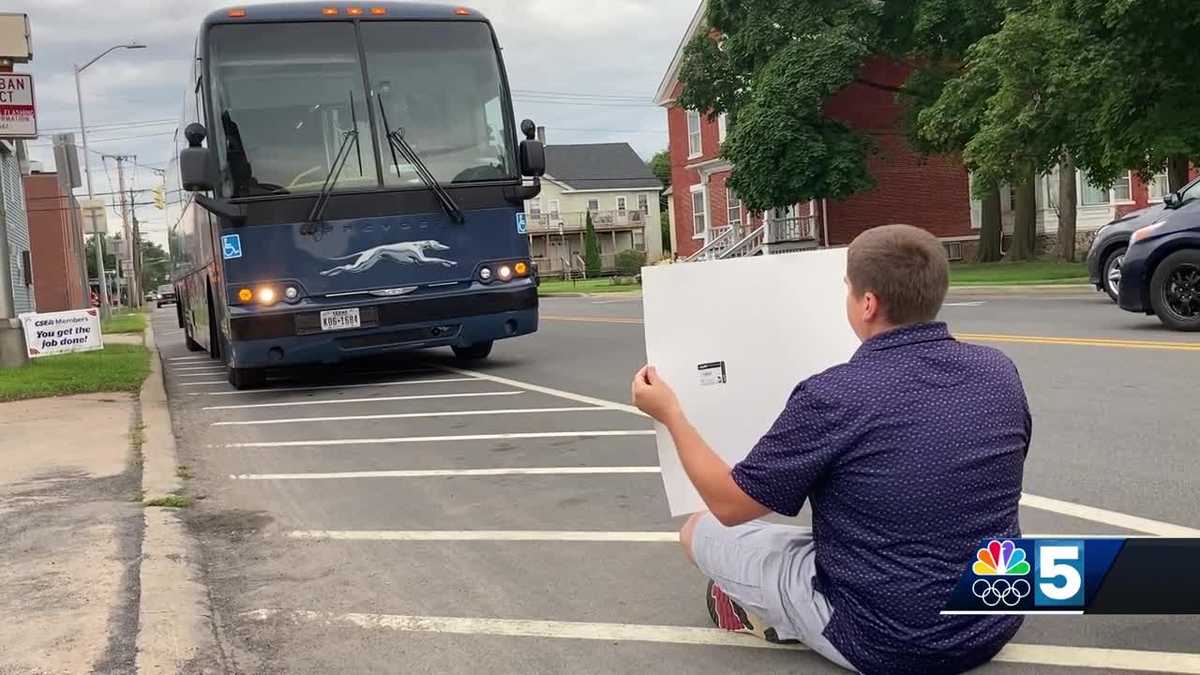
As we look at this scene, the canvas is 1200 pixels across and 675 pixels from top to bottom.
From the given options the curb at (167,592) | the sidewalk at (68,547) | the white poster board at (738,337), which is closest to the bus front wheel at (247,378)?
the sidewalk at (68,547)

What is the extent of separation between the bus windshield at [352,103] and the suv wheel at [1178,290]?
22.6 ft

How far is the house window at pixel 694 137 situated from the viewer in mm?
44469

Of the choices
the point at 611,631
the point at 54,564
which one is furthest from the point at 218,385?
the point at 611,631

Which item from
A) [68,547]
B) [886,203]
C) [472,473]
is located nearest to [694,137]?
[886,203]

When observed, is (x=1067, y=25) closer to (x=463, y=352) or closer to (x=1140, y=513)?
(x=463, y=352)

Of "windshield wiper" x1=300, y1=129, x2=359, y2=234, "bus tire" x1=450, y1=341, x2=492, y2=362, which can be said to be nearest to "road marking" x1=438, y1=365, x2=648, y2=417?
"bus tire" x1=450, y1=341, x2=492, y2=362

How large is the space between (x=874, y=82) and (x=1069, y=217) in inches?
347

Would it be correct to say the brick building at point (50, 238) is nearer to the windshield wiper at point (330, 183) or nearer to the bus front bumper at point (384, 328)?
the bus front bumper at point (384, 328)

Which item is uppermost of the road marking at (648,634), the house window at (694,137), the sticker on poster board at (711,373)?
the house window at (694,137)

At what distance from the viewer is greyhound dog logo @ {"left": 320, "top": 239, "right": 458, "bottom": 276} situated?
10.7 metres

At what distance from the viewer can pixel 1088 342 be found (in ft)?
36.6

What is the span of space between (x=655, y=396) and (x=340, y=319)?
25.5ft

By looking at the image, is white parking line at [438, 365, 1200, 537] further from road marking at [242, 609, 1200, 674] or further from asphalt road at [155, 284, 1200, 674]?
road marking at [242, 609, 1200, 674]

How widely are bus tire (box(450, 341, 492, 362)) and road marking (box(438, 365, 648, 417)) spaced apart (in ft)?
1.44
